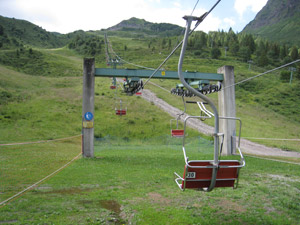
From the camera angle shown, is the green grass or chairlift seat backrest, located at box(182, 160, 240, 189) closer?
chairlift seat backrest, located at box(182, 160, 240, 189)

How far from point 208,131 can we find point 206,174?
93.3ft

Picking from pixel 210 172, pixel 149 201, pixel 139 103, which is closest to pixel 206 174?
pixel 210 172

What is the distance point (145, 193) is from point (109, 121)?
28.0 m

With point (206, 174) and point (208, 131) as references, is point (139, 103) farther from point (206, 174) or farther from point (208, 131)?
point (206, 174)

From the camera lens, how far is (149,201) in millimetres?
7285

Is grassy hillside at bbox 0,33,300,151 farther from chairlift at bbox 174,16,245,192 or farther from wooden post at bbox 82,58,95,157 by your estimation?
chairlift at bbox 174,16,245,192

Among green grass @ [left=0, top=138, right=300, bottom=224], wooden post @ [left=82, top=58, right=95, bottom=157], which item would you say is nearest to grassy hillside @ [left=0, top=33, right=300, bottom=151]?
wooden post @ [left=82, top=58, right=95, bottom=157]

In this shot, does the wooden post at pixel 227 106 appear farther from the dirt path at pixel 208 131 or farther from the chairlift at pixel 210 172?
the chairlift at pixel 210 172

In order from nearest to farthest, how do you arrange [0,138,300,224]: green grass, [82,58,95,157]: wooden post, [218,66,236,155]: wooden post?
[0,138,300,224]: green grass
[82,58,95,157]: wooden post
[218,66,236,155]: wooden post

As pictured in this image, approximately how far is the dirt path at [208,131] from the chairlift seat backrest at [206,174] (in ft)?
53.9

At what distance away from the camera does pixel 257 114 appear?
4544 cm

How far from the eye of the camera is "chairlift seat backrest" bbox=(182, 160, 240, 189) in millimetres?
5281

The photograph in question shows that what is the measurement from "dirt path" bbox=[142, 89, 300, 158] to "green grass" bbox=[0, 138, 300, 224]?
1186 cm

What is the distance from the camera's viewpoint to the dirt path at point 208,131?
72.7 ft
